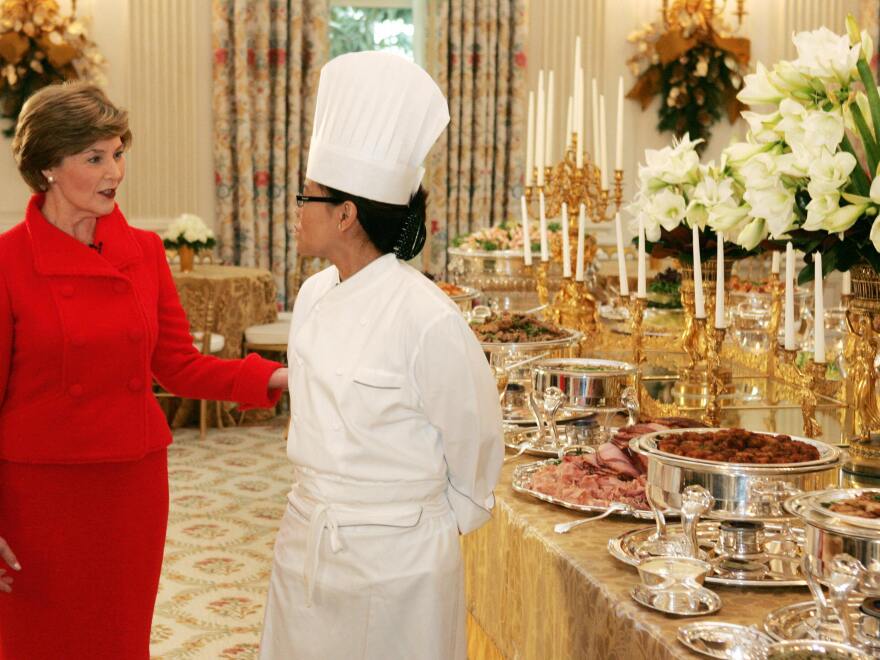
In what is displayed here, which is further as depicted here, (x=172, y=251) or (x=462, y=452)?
(x=172, y=251)

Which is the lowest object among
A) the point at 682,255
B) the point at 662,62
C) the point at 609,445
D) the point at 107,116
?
the point at 609,445

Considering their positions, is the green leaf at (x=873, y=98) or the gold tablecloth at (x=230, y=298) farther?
the gold tablecloth at (x=230, y=298)

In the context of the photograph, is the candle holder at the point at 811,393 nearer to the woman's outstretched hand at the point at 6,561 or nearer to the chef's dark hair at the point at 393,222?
the chef's dark hair at the point at 393,222

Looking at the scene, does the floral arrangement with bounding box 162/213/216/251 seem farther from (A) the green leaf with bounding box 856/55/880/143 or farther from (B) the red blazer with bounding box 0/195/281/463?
(A) the green leaf with bounding box 856/55/880/143

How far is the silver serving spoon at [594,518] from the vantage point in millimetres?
2143

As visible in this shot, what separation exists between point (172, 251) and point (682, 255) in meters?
5.06

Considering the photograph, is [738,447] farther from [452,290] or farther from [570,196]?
[570,196]

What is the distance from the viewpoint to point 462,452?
2.00 m

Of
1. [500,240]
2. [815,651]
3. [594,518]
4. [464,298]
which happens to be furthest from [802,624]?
[500,240]

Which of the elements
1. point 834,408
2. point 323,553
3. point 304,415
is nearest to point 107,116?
point 304,415

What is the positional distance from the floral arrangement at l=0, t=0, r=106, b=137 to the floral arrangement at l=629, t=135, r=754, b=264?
5.89 metres

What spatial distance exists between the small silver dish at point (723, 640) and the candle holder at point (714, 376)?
1.11 m

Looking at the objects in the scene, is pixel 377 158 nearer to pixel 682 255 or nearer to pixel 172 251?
pixel 682 255

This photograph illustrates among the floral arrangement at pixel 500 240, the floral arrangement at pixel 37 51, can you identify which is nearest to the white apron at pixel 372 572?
the floral arrangement at pixel 500 240
